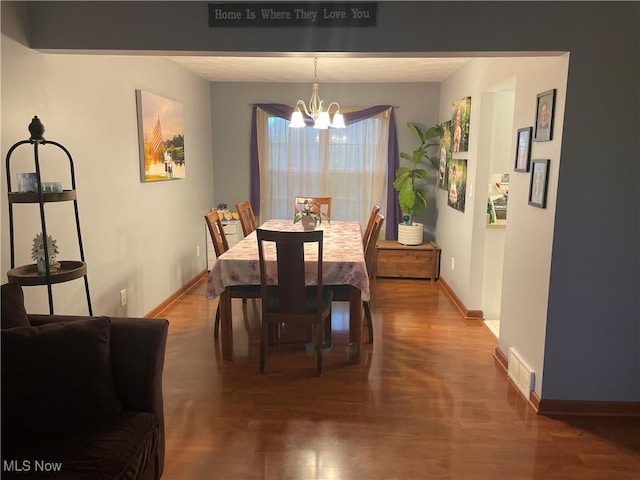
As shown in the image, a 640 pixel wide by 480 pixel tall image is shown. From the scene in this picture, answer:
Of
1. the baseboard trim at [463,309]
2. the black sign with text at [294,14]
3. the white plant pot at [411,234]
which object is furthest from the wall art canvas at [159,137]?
the baseboard trim at [463,309]

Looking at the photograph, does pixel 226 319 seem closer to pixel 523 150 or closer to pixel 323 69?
pixel 523 150

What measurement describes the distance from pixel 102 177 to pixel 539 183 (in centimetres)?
278

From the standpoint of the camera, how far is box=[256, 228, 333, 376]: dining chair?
2834 mm

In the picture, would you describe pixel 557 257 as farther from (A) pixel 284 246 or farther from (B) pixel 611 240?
(A) pixel 284 246

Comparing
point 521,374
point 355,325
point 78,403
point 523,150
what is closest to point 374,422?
point 355,325

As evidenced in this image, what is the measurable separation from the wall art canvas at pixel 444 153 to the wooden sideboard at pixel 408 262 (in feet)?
2.54

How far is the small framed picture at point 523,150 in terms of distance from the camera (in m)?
2.78

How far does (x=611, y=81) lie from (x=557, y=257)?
91cm

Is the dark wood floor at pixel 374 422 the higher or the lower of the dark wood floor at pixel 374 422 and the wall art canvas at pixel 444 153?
the lower

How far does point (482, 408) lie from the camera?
8.82 ft

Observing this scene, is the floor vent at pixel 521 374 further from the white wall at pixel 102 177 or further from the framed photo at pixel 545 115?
the white wall at pixel 102 177

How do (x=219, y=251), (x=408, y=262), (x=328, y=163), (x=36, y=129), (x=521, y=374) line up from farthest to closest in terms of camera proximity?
(x=328, y=163) < (x=408, y=262) < (x=219, y=251) < (x=521, y=374) < (x=36, y=129)

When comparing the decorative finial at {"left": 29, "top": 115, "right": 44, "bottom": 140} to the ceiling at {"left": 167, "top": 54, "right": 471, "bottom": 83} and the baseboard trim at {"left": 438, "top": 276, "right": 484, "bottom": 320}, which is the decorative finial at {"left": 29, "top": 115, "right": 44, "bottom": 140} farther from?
the baseboard trim at {"left": 438, "top": 276, "right": 484, "bottom": 320}

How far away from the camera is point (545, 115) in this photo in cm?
255
